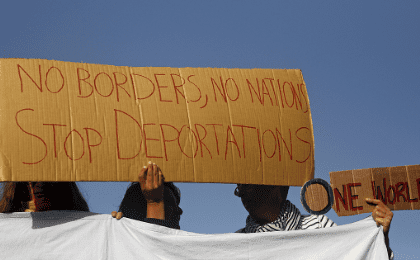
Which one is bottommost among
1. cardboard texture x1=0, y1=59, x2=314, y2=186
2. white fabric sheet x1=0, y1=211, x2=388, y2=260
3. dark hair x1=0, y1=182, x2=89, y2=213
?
white fabric sheet x1=0, y1=211, x2=388, y2=260

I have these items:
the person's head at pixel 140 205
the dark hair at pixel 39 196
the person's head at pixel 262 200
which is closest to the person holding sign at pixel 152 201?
the person's head at pixel 140 205

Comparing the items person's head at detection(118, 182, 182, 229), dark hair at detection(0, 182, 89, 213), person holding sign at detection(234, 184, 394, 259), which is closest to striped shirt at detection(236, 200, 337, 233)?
person holding sign at detection(234, 184, 394, 259)

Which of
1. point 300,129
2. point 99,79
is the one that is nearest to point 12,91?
point 99,79

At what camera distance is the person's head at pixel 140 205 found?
257 centimetres

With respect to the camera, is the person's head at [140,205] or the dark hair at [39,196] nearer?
the dark hair at [39,196]

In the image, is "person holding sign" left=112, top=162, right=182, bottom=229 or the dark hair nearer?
"person holding sign" left=112, top=162, right=182, bottom=229

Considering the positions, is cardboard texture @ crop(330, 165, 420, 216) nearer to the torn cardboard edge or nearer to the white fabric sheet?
the torn cardboard edge

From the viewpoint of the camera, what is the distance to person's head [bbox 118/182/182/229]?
2.57m

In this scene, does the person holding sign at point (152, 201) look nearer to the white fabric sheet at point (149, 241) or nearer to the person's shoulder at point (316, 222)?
the white fabric sheet at point (149, 241)

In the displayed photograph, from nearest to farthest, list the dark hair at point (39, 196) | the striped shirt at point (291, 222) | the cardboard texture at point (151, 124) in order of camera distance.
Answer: the cardboard texture at point (151, 124) < the dark hair at point (39, 196) < the striped shirt at point (291, 222)

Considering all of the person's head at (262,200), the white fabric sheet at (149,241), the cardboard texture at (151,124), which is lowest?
the white fabric sheet at (149,241)

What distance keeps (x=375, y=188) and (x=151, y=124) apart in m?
1.36

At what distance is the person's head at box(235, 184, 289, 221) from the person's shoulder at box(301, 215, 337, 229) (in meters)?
0.18

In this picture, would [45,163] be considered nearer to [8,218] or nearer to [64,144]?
[64,144]
